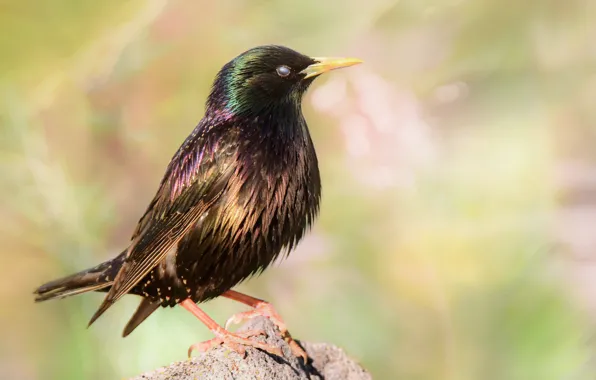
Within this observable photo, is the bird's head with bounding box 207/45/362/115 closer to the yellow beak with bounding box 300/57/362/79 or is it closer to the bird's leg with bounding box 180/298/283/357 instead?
the yellow beak with bounding box 300/57/362/79

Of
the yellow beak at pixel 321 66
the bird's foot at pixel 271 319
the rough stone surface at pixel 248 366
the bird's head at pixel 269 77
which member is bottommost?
the rough stone surface at pixel 248 366

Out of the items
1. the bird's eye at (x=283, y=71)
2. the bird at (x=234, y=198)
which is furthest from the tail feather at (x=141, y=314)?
the bird's eye at (x=283, y=71)

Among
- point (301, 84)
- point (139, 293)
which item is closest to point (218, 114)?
point (301, 84)

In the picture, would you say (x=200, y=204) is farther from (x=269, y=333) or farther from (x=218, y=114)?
(x=269, y=333)

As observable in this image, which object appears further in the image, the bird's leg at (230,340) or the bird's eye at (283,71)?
the bird's eye at (283,71)

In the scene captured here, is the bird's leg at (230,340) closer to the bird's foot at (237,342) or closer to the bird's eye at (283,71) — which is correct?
the bird's foot at (237,342)

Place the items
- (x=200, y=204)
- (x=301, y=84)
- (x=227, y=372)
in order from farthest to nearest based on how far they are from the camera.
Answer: (x=301, y=84) → (x=200, y=204) → (x=227, y=372)

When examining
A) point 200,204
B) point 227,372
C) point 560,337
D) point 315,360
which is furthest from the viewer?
point 560,337
